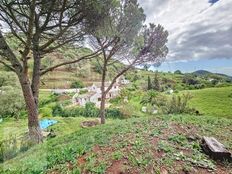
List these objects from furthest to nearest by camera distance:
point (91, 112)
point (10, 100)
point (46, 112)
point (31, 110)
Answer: point (46, 112)
point (91, 112)
point (10, 100)
point (31, 110)

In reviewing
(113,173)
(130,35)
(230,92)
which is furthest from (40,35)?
(230,92)

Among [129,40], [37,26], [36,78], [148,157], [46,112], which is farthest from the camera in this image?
[46,112]

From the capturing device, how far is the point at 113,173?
15.1ft

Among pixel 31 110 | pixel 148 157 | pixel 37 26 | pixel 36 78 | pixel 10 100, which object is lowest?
pixel 10 100

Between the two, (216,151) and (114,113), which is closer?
(216,151)

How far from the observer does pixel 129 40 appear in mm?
12922

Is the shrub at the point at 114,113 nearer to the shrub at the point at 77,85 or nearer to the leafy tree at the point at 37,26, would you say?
the leafy tree at the point at 37,26

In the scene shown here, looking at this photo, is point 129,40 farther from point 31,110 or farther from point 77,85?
point 77,85

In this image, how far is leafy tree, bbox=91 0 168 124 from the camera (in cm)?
1193

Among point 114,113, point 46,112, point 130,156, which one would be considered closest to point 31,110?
point 130,156

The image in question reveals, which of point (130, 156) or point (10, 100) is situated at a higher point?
point (130, 156)

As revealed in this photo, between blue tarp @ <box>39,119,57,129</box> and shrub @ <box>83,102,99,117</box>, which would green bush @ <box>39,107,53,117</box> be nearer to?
shrub @ <box>83,102,99,117</box>

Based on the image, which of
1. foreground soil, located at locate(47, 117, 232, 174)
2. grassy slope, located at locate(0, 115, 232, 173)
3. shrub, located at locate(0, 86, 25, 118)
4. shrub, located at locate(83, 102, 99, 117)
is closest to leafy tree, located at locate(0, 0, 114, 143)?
grassy slope, located at locate(0, 115, 232, 173)

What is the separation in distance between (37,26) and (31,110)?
3.13 m
